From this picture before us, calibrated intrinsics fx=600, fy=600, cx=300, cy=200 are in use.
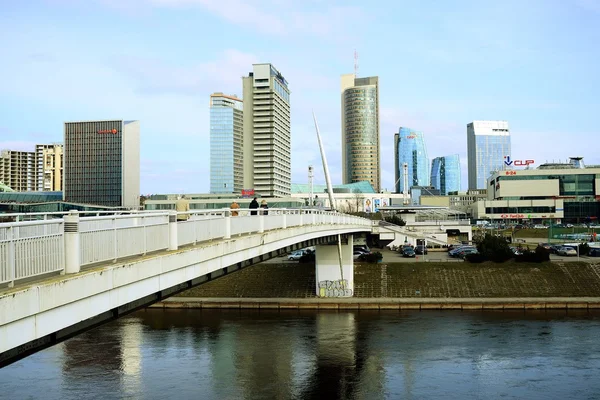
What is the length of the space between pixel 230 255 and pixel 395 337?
81.6 feet

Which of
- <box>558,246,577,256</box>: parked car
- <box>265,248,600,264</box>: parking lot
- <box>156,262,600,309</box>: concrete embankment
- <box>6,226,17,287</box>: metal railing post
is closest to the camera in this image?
<box>6,226,17,287</box>: metal railing post

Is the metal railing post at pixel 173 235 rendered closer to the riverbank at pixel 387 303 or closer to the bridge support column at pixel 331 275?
the riverbank at pixel 387 303

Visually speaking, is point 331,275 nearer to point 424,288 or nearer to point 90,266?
point 424,288

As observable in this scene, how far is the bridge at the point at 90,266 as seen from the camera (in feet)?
33.9

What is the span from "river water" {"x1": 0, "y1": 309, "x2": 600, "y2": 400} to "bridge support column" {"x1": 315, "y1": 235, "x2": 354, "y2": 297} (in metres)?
8.29

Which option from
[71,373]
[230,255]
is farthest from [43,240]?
[71,373]

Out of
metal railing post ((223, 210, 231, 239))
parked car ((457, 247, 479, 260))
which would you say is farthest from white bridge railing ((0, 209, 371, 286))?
parked car ((457, 247, 479, 260))

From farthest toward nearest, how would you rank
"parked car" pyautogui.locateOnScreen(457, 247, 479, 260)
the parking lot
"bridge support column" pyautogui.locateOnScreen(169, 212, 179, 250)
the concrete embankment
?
"parked car" pyautogui.locateOnScreen(457, 247, 479, 260) → the parking lot → the concrete embankment → "bridge support column" pyautogui.locateOnScreen(169, 212, 179, 250)

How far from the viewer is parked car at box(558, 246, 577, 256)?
72.2m

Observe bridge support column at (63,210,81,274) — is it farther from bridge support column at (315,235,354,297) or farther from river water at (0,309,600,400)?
bridge support column at (315,235,354,297)

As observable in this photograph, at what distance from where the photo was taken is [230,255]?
2195 cm

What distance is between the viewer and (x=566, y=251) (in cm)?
7275

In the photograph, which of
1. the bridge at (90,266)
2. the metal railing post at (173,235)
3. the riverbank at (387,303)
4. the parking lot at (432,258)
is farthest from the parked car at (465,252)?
the metal railing post at (173,235)

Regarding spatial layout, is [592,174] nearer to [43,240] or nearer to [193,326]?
[193,326]
